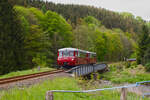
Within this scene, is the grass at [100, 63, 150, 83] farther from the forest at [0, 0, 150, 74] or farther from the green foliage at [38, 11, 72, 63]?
the green foliage at [38, 11, 72, 63]

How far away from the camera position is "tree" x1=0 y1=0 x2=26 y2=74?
22359mm

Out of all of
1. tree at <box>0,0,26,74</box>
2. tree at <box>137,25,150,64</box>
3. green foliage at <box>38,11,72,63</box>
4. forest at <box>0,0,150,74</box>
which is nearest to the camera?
tree at <box>0,0,26,74</box>

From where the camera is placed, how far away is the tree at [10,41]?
22359mm

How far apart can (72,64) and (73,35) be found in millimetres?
30346

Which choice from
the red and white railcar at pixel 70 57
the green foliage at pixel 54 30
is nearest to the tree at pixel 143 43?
the green foliage at pixel 54 30

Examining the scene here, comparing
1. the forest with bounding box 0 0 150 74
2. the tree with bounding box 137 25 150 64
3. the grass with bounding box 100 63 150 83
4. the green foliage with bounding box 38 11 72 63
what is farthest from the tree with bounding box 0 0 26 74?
the tree with bounding box 137 25 150 64

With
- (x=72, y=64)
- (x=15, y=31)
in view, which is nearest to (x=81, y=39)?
(x=15, y=31)

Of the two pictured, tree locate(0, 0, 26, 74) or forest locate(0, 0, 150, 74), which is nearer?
tree locate(0, 0, 26, 74)

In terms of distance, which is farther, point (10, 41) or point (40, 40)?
point (40, 40)

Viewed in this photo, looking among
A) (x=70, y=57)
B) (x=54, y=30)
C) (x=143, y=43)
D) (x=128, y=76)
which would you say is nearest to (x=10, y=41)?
(x=70, y=57)

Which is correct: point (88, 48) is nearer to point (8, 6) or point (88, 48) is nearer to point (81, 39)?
point (81, 39)

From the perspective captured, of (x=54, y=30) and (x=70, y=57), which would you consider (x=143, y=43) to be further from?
(x=70, y=57)

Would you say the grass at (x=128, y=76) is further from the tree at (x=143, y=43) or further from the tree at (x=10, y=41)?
the tree at (x=10, y=41)

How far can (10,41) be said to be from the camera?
24266 millimetres
